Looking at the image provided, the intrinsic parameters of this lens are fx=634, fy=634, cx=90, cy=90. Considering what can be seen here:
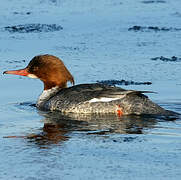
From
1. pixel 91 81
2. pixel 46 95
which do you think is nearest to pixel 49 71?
pixel 46 95

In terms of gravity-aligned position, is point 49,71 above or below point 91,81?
above

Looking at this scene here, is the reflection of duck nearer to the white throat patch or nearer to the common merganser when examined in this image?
the common merganser

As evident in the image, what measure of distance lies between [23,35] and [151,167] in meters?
8.74

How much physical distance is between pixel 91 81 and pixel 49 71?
3.31 ft

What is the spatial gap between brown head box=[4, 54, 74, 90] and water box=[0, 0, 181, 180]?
0.33m

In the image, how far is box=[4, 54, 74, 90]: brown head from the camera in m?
10.3

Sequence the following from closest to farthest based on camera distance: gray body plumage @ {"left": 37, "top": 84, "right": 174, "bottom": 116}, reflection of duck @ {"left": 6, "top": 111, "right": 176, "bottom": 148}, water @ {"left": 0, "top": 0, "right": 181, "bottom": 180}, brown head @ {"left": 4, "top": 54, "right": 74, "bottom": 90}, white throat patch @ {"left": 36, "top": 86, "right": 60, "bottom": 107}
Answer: water @ {"left": 0, "top": 0, "right": 181, "bottom": 180}, reflection of duck @ {"left": 6, "top": 111, "right": 176, "bottom": 148}, gray body plumage @ {"left": 37, "top": 84, "right": 174, "bottom": 116}, white throat patch @ {"left": 36, "top": 86, "right": 60, "bottom": 107}, brown head @ {"left": 4, "top": 54, "right": 74, "bottom": 90}

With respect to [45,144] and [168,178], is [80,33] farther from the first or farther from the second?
[168,178]

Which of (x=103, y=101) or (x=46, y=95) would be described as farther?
(x=46, y=95)

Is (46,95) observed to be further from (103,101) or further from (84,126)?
(84,126)

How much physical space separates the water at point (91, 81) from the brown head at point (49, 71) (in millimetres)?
330

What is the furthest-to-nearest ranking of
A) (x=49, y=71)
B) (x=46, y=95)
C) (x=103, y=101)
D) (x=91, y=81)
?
1. (x=91, y=81)
2. (x=49, y=71)
3. (x=46, y=95)
4. (x=103, y=101)

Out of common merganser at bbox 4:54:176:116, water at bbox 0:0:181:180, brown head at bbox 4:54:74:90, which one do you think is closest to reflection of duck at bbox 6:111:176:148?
water at bbox 0:0:181:180

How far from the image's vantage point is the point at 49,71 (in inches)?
409
